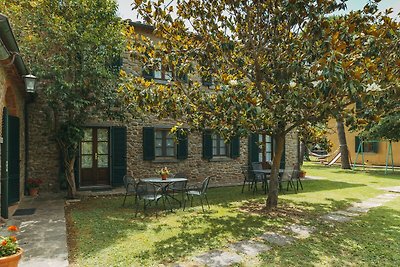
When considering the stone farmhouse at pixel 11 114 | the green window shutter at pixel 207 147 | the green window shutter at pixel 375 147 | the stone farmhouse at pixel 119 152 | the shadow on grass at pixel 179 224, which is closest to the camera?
the shadow on grass at pixel 179 224

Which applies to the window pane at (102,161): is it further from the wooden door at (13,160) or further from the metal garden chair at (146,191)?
the metal garden chair at (146,191)

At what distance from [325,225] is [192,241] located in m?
2.83

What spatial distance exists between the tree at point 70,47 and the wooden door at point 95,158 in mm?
1628

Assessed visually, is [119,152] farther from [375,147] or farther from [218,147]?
[375,147]

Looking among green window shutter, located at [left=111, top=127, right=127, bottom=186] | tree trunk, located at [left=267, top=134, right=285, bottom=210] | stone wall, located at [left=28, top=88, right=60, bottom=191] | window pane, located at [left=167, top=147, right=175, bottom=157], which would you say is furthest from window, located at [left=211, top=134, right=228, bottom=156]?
stone wall, located at [left=28, top=88, right=60, bottom=191]

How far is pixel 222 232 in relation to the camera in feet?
17.6

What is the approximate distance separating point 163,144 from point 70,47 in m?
5.00

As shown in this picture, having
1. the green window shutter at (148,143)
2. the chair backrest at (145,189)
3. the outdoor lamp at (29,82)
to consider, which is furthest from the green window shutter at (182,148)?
the outdoor lamp at (29,82)

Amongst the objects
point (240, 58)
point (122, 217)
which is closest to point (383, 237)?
point (240, 58)

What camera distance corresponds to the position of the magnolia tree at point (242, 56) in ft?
17.1

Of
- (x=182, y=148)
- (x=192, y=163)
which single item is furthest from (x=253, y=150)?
(x=182, y=148)

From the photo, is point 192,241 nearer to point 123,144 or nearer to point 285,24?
point 285,24

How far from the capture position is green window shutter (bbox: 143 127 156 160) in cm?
1071

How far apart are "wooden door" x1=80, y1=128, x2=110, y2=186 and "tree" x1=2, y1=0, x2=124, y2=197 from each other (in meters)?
1.63
